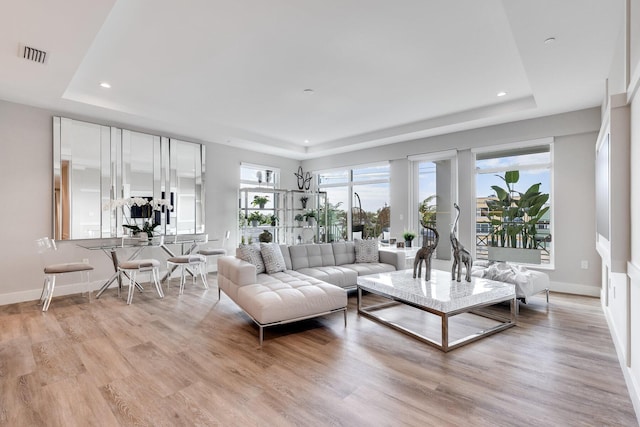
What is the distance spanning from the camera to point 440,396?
2027 mm

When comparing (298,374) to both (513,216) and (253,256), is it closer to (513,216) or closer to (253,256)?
(253,256)

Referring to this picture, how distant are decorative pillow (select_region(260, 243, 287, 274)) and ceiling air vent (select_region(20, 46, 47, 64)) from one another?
291cm

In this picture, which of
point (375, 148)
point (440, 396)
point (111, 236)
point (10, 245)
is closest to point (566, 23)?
point (440, 396)

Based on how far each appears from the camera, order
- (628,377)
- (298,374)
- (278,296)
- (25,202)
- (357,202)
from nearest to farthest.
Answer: (628,377)
(298,374)
(278,296)
(25,202)
(357,202)

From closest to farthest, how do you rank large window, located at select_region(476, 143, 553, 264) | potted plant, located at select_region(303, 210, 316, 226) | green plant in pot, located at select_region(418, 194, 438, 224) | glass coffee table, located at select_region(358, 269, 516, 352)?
glass coffee table, located at select_region(358, 269, 516, 352) < large window, located at select_region(476, 143, 553, 264) < green plant in pot, located at select_region(418, 194, 438, 224) < potted plant, located at select_region(303, 210, 316, 226)

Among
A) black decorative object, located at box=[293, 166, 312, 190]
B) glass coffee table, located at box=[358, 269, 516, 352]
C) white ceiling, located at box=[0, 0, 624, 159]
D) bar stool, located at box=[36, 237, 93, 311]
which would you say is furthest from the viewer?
black decorative object, located at box=[293, 166, 312, 190]

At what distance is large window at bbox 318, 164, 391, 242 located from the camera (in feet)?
A: 22.7

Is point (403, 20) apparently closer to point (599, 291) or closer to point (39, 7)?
point (39, 7)

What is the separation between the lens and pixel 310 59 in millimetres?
3238

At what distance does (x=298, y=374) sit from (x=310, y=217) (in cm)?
533

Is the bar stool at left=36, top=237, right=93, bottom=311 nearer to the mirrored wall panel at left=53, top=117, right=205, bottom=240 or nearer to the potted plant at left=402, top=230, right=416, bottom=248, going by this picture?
the mirrored wall panel at left=53, top=117, right=205, bottom=240

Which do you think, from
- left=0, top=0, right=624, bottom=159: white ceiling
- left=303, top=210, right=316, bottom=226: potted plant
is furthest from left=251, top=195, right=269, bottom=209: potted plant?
left=0, top=0, right=624, bottom=159: white ceiling

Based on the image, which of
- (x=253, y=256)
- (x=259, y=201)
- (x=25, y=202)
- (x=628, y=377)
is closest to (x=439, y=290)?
(x=628, y=377)

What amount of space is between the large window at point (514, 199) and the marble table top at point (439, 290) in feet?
7.00
